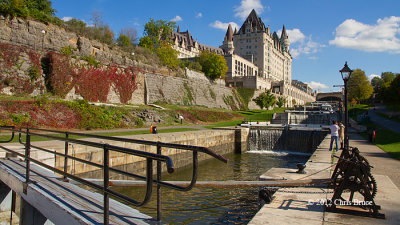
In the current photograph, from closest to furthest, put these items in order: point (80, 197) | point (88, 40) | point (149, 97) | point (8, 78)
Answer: point (80, 197), point (8, 78), point (88, 40), point (149, 97)

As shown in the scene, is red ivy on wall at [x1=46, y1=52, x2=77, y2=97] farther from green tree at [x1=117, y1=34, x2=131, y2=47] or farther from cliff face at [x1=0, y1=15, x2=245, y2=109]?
green tree at [x1=117, y1=34, x2=131, y2=47]

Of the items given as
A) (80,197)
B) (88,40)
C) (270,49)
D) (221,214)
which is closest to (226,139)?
(221,214)

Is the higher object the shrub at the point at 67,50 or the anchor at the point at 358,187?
the shrub at the point at 67,50

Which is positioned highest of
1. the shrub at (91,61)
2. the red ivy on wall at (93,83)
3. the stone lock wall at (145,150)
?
the shrub at (91,61)

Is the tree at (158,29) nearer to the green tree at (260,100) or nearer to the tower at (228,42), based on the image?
the green tree at (260,100)

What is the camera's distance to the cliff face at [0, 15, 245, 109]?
70.0 ft

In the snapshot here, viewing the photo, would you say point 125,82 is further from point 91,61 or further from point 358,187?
point 358,187

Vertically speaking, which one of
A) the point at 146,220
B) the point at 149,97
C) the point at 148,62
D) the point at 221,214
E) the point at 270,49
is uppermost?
the point at 270,49

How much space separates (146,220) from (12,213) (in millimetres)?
5163

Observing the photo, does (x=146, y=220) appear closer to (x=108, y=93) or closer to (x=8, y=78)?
(x=8, y=78)

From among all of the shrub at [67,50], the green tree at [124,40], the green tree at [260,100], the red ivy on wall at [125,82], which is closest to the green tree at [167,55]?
the green tree at [124,40]

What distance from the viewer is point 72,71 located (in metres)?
25.1

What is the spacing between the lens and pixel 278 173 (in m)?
7.80

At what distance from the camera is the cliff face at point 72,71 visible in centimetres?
2134
